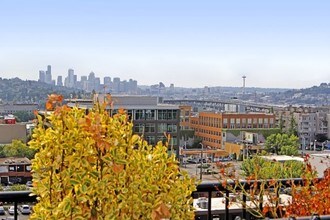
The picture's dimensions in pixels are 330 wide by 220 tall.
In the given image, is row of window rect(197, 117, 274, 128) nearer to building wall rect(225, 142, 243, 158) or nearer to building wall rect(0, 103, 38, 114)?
building wall rect(225, 142, 243, 158)

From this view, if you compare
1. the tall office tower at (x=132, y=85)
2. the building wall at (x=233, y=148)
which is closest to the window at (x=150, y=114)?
the building wall at (x=233, y=148)

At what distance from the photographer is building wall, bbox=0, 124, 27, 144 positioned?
3179 cm

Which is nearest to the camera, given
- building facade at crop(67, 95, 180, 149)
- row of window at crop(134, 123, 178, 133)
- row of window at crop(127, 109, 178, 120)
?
row of window at crop(134, 123, 178, 133)

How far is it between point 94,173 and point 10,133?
31.8 meters

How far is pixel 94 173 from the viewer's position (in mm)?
1485

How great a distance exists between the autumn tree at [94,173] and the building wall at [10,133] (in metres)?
31.1

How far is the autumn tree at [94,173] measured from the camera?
4.84 ft

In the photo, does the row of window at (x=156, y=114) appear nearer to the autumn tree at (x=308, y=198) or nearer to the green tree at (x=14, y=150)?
the green tree at (x=14, y=150)

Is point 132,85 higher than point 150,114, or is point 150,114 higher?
point 132,85

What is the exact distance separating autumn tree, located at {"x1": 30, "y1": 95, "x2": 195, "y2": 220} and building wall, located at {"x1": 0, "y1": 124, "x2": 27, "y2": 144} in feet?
102

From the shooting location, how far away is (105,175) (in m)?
1.50

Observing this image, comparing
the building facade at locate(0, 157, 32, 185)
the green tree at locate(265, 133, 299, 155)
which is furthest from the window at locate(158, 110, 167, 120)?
the green tree at locate(265, 133, 299, 155)

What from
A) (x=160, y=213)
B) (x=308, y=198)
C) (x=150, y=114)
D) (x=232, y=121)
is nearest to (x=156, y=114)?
(x=150, y=114)

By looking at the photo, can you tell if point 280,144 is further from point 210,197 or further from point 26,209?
point 26,209
